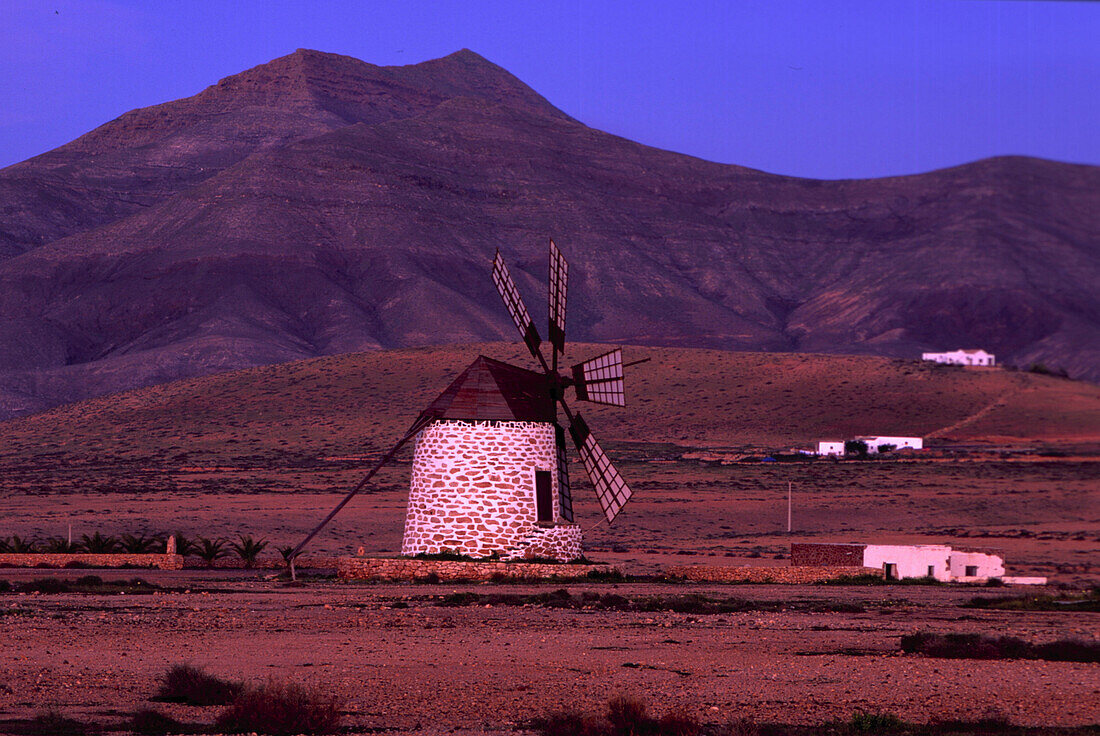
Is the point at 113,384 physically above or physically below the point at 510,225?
below

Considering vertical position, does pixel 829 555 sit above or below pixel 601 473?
below

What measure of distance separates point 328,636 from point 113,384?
4178 inches

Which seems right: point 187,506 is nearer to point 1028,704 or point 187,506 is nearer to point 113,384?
point 1028,704

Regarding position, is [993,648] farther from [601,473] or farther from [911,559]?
[911,559]

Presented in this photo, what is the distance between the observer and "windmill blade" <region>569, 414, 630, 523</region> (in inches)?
1086

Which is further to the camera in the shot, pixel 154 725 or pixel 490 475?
pixel 490 475

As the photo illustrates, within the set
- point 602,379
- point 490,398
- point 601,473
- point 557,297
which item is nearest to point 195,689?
point 490,398

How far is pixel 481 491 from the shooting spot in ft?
83.5

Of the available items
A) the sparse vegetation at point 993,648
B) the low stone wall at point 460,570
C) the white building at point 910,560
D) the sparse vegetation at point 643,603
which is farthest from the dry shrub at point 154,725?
the white building at point 910,560

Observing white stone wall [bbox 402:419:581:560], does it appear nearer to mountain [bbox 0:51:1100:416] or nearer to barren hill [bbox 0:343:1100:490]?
barren hill [bbox 0:343:1100:490]

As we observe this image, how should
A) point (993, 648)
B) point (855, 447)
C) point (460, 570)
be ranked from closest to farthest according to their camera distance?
point (993, 648), point (460, 570), point (855, 447)

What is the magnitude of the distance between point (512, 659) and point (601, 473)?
13.5 metres

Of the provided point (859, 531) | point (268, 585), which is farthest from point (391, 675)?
point (859, 531)

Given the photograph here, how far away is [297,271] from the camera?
149375mm
